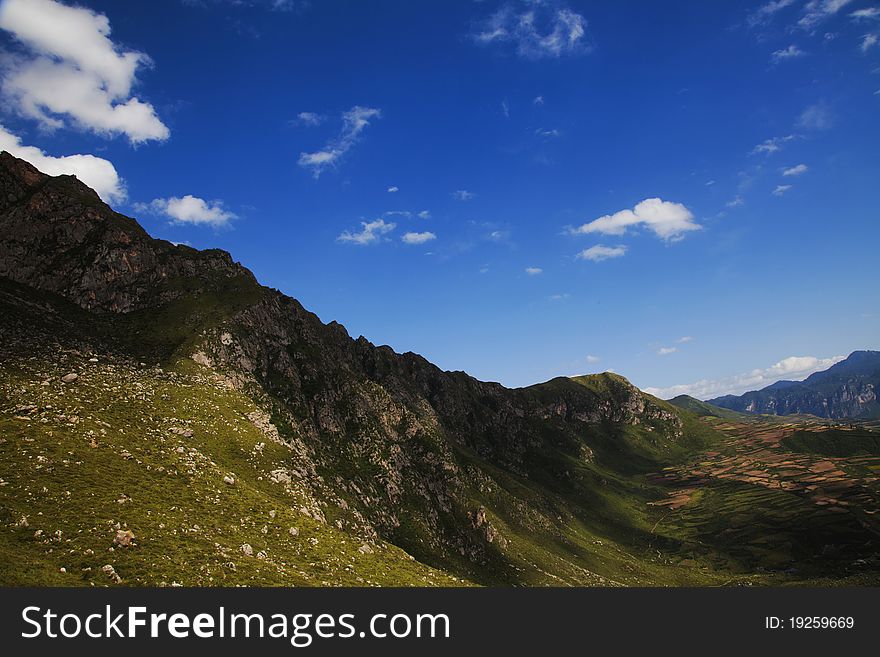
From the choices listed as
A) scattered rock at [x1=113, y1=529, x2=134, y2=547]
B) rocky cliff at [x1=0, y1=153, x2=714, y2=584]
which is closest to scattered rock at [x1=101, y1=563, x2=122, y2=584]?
scattered rock at [x1=113, y1=529, x2=134, y2=547]

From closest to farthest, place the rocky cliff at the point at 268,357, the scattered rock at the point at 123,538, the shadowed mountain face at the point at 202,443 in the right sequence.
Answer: the scattered rock at the point at 123,538
the shadowed mountain face at the point at 202,443
the rocky cliff at the point at 268,357

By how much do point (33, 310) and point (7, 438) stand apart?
67546mm

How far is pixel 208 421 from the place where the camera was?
84.7 m

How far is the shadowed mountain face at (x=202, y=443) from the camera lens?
46.1 meters

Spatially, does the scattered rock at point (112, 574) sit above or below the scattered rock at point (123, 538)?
below

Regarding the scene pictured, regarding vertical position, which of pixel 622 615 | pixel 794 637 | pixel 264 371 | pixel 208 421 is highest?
pixel 264 371

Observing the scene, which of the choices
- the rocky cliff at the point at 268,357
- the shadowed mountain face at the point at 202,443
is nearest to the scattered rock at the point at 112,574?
the shadowed mountain face at the point at 202,443

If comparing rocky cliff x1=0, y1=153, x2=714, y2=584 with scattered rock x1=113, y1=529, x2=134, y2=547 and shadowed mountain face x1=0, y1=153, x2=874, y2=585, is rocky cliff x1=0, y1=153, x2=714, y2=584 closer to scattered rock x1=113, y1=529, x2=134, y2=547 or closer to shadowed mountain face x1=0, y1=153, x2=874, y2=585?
shadowed mountain face x1=0, y1=153, x2=874, y2=585

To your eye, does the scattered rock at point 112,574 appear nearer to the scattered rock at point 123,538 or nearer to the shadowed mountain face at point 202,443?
the shadowed mountain face at point 202,443

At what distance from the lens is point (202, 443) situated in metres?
77.1

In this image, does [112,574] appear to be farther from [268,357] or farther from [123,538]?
[268,357]

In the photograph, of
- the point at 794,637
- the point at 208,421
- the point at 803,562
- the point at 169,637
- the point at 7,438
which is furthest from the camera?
the point at 803,562

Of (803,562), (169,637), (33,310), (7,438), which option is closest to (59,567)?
(169,637)

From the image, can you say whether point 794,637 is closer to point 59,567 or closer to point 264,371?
point 59,567
